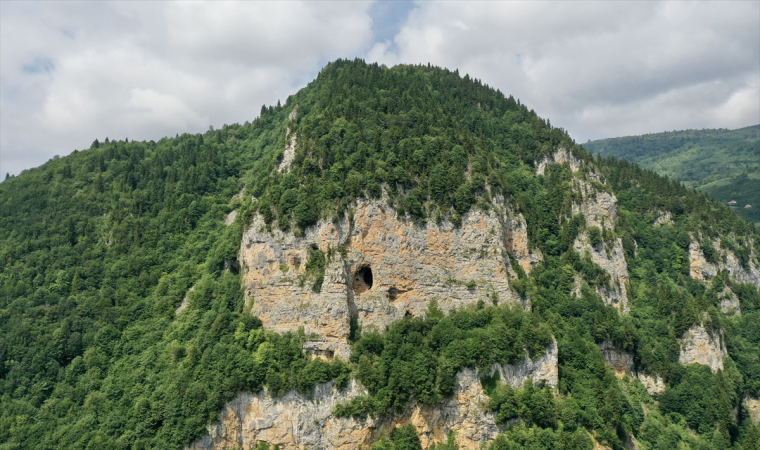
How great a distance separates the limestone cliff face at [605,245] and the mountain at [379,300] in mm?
409

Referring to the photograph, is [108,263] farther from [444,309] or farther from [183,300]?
[444,309]

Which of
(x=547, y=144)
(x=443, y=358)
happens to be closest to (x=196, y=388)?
(x=443, y=358)

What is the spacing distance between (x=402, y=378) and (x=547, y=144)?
6903 cm

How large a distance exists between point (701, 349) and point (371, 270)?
6392 centimetres

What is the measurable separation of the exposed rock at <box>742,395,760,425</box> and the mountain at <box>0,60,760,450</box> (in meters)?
0.32

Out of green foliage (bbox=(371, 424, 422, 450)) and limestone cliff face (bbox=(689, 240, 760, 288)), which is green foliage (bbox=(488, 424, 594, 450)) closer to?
green foliage (bbox=(371, 424, 422, 450))

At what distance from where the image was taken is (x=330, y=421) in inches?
2586

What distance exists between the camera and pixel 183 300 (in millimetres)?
90375

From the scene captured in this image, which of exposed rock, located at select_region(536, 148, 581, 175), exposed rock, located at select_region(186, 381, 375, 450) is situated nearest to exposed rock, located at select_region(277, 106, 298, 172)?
exposed rock, located at select_region(186, 381, 375, 450)

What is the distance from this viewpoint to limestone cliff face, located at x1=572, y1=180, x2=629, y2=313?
9388 cm

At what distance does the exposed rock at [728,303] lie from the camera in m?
103

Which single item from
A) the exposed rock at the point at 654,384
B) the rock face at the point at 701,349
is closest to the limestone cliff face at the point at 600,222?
the rock face at the point at 701,349

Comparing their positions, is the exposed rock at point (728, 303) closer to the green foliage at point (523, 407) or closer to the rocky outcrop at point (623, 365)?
the rocky outcrop at point (623, 365)

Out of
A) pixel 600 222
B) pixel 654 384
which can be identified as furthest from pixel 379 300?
pixel 600 222
